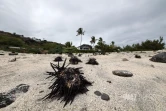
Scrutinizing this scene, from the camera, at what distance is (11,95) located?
5.96 feet

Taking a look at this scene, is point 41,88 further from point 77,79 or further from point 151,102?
point 151,102

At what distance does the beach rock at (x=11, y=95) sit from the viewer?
164 centimetres

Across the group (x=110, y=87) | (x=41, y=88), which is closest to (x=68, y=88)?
(x=41, y=88)

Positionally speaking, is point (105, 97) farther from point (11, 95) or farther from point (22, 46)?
point (22, 46)

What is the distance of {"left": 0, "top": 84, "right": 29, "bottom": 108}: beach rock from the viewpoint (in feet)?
5.37

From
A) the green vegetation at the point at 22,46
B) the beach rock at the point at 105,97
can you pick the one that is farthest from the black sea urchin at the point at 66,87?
the green vegetation at the point at 22,46

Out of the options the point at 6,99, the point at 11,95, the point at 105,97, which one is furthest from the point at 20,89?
the point at 105,97

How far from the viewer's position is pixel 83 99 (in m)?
1.62

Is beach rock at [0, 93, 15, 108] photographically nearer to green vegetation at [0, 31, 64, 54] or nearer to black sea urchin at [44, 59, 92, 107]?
black sea urchin at [44, 59, 92, 107]

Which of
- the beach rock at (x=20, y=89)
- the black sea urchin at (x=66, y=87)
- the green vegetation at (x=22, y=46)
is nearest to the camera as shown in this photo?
the black sea urchin at (x=66, y=87)

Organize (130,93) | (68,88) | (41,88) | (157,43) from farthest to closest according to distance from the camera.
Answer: (157,43) < (41,88) < (130,93) < (68,88)

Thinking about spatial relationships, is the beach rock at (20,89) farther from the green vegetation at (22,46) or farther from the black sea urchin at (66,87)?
the green vegetation at (22,46)

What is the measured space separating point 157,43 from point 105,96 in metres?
18.9

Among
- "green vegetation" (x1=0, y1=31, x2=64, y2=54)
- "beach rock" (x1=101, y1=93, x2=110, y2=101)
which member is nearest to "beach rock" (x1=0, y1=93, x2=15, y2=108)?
"beach rock" (x1=101, y1=93, x2=110, y2=101)
